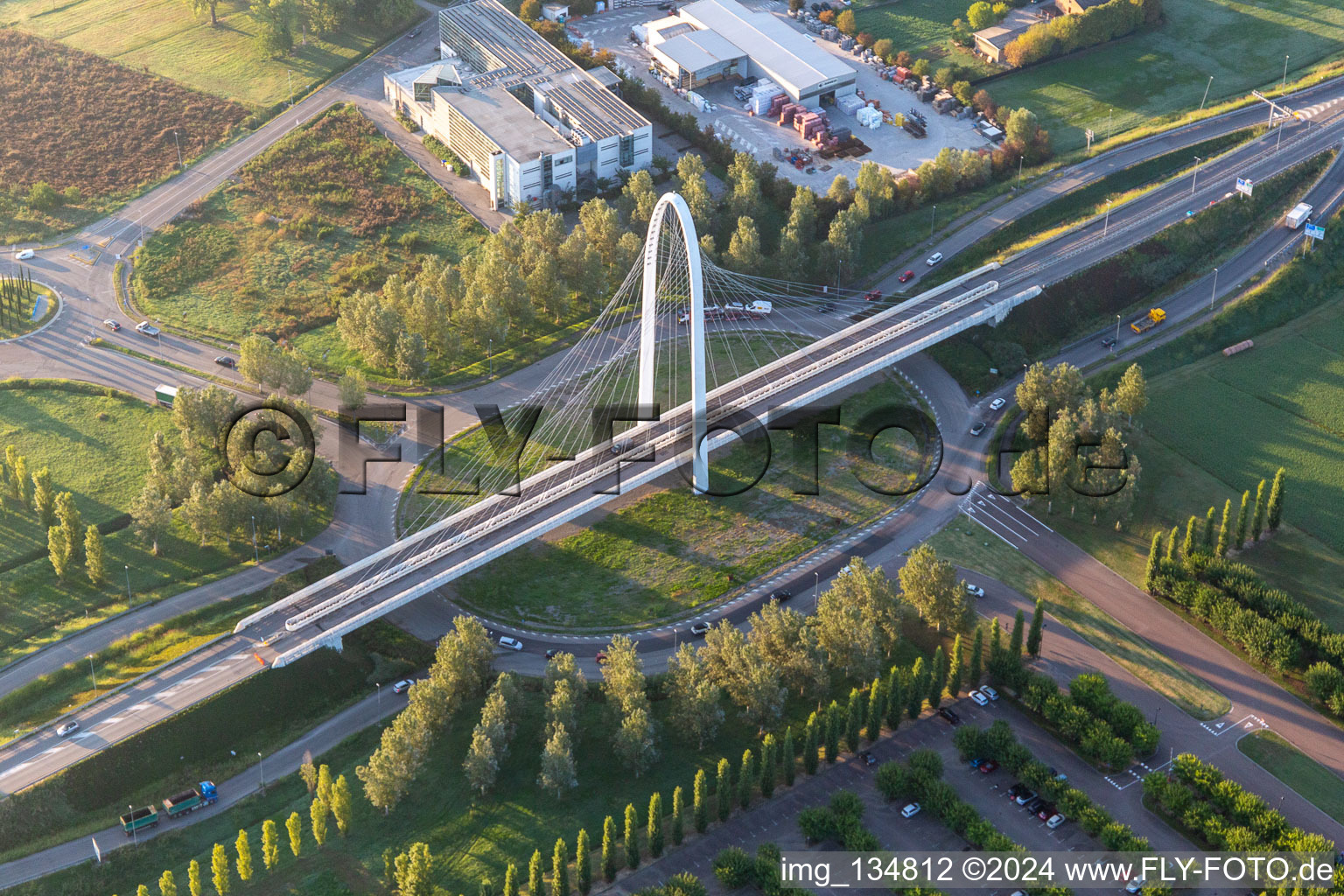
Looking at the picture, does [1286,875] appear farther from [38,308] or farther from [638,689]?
[38,308]

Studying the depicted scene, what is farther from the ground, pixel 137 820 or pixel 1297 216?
pixel 1297 216

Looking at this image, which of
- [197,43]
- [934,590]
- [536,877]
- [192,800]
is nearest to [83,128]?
[197,43]

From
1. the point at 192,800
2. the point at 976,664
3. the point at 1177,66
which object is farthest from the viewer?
the point at 1177,66

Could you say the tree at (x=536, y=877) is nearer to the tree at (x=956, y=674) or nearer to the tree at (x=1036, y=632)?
the tree at (x=956, y=674)

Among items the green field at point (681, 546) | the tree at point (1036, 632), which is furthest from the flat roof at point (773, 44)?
the tree at point (1036, 632)

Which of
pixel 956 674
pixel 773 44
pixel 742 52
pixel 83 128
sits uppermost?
pixel 773 44

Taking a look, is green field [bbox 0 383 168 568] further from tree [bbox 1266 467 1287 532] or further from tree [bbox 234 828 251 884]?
tree [bbox 1266 467 1287 532]

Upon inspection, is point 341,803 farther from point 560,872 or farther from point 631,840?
point 631,840

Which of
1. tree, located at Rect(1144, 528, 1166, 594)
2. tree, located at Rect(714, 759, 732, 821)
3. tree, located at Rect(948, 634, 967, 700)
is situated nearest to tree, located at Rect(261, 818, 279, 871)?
tree, located at Rect(714, 759, 732, 821)
